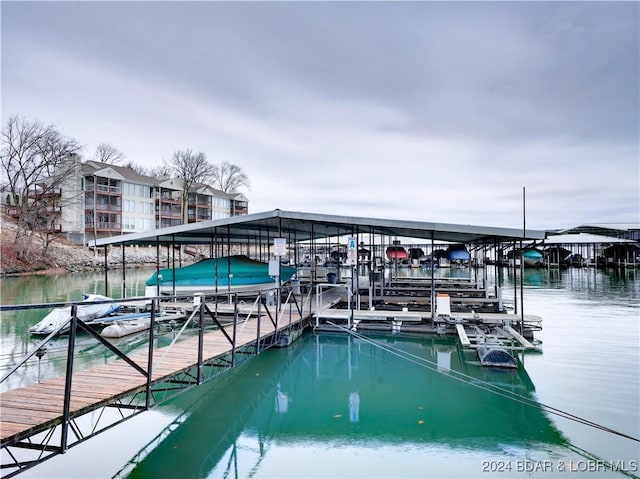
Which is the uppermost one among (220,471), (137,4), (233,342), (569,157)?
(137,4)

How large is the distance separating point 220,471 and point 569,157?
80.2 feet

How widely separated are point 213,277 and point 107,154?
5755 centimetres

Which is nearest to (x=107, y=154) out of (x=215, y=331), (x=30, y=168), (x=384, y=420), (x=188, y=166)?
(x=188, y=166)

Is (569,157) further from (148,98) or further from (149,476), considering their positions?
(149,476)

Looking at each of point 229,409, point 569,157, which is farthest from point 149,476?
point 569,157

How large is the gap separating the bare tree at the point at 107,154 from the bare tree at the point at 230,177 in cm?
1518

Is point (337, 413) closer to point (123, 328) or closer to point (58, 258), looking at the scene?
point (123, 328)

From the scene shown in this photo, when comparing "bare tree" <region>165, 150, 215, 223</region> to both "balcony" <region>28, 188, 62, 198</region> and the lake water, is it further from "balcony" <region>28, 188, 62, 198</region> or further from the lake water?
the lake water

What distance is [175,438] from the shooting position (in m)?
5.62

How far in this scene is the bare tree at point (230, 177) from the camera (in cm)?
6900

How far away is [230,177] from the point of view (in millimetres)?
70375

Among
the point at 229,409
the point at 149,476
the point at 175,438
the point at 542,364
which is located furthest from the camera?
the point at 542,364

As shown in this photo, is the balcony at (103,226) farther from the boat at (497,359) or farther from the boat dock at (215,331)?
the boat at (497,359)

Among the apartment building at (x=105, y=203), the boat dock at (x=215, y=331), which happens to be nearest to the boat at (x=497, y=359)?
the boat dock at (x=215, y=331)
